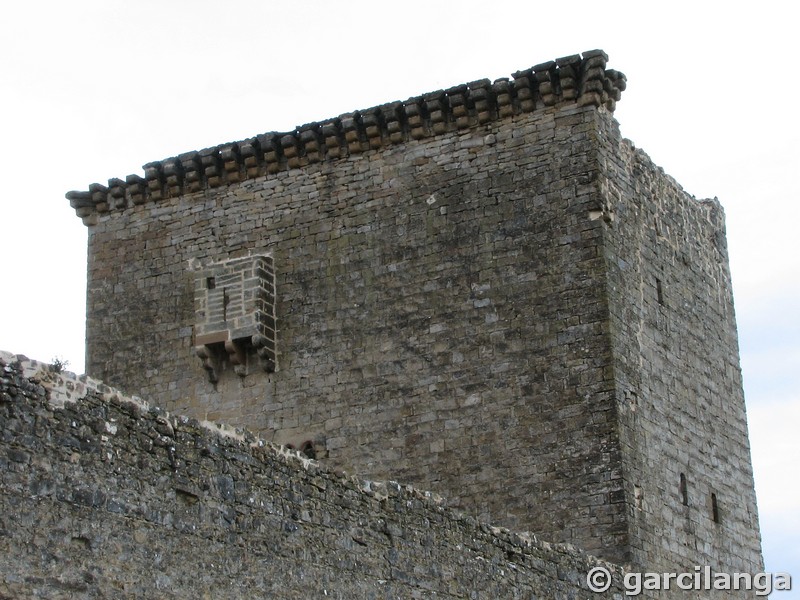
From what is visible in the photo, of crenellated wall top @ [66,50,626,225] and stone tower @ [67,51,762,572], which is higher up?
crenellated wall top @ [66,50,626,225]

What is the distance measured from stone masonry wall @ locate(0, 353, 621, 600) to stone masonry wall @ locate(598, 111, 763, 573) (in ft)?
15.4

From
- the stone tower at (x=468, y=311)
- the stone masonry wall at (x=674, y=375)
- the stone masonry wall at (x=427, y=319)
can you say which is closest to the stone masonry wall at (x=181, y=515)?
the stone masonry wall at (x=427, y=319)

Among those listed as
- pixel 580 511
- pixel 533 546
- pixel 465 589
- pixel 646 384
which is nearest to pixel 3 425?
pixel 465 589

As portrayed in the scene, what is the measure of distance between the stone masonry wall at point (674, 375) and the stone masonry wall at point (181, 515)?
469cm

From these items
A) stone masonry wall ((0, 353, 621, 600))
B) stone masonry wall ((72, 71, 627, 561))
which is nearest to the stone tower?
stone masonry wall ((72, 71, 627, 561))

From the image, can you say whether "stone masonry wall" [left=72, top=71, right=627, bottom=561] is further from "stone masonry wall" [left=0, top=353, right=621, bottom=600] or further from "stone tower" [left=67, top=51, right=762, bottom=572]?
"stone masonry wall" [left=0, top=353, right=621, bottom=600]

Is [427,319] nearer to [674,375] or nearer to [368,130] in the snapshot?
[368,130]

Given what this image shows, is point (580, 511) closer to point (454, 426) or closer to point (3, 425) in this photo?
point (454, 426)

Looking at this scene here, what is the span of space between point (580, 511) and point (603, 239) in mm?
3024

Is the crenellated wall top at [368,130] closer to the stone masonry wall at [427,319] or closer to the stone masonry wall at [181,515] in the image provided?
the stone masonry wall at [427,319]

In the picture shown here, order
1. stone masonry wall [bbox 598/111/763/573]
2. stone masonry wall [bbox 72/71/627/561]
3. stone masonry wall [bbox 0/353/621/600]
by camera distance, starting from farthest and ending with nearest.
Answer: stone masonry wall [bbox 598/111/763/573], stone masonry wall [bbox 72/71/627/561], stone masonry wall [bbox 0/353/621/600]

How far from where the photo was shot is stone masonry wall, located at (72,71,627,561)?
17.5 metres

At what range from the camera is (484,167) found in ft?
61.5

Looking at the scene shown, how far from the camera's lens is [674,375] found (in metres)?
19.0
